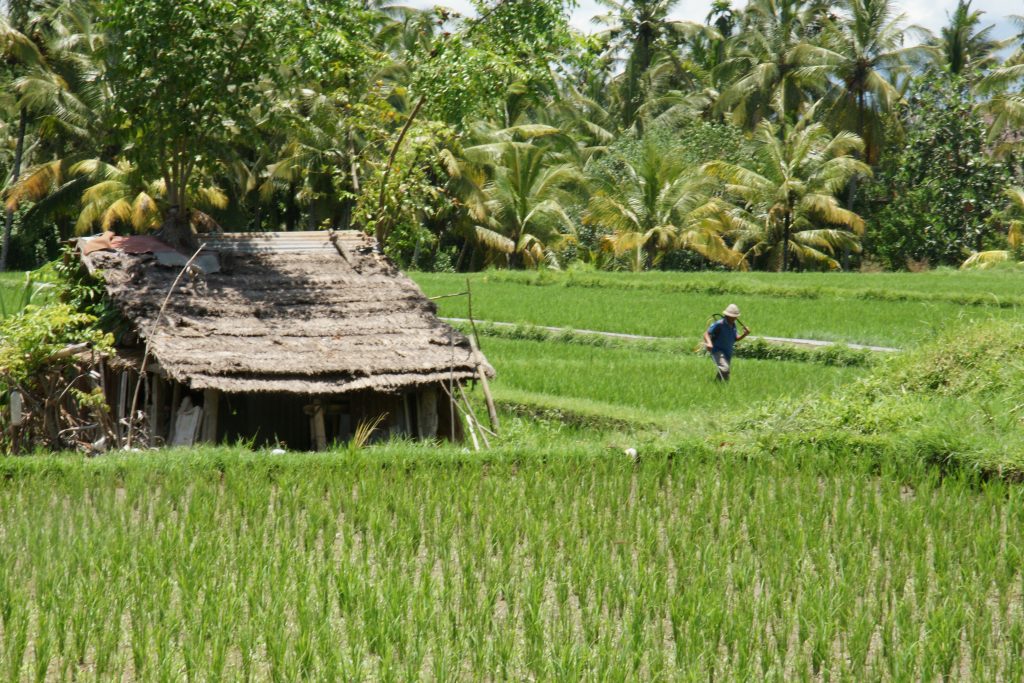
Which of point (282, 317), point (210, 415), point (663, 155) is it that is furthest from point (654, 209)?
point (210, 415)

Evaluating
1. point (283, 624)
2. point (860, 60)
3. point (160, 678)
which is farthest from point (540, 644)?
point (860, 60)

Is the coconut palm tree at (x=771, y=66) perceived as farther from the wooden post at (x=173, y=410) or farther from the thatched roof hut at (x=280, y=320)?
the wooden post at (x=173, y=410)

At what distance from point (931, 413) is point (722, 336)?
3.61 meters

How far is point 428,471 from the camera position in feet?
22.8

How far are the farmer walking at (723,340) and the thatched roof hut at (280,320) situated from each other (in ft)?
9.78

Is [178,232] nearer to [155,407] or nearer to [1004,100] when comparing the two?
[155,407]

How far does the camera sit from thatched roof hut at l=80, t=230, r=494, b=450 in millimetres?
8133

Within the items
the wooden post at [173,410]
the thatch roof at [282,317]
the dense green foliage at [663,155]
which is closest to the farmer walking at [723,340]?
the thatch roof at [282,317]

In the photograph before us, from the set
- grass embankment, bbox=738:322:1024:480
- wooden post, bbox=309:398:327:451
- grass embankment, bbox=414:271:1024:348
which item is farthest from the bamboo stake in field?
grass embankment, bbox=414:271:1024:348

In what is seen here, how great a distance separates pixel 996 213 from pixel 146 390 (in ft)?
68.1

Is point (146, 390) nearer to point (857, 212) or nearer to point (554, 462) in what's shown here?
point (554, 462)

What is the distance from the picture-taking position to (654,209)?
23.5 m

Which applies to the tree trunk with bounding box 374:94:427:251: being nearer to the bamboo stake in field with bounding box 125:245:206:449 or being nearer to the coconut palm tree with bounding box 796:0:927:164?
the bamboo stake in field with bounding box 125:245:206:449

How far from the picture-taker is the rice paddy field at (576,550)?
4152 millimetres
